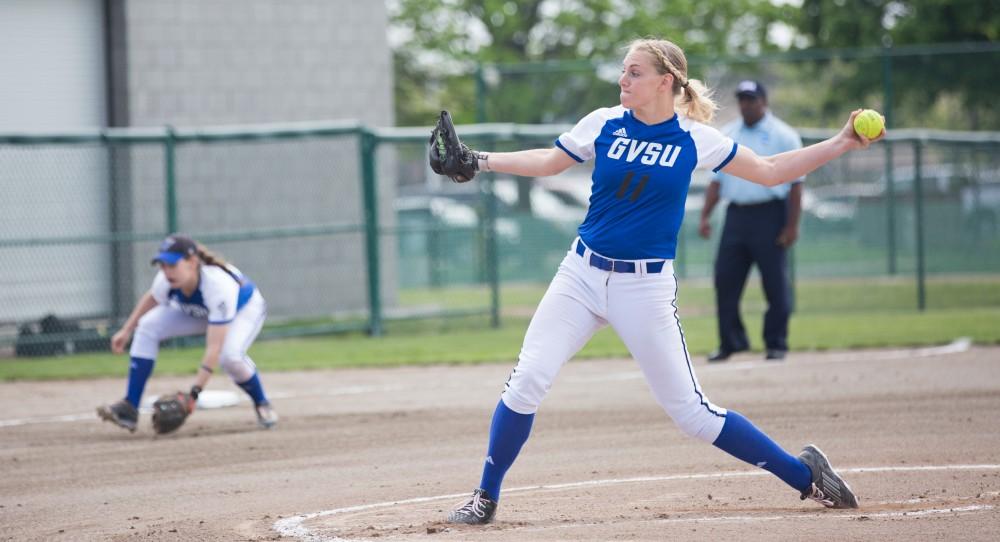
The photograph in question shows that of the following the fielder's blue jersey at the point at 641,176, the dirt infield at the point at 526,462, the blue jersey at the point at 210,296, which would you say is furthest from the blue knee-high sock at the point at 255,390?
the fielder's blue jersey at the point at 641,176

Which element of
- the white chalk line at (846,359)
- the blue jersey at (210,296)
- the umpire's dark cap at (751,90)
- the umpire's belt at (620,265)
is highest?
the umpire's dark cap at (751,90)

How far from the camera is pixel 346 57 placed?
17.7 m

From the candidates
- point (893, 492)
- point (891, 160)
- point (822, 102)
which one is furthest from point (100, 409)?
point (822, 102)

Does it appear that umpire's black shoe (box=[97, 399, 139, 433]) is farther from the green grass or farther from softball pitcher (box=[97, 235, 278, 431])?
the green grass

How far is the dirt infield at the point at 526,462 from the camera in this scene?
5.61 m

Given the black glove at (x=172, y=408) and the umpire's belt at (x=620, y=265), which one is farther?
the black glove at (x=172, y=408)

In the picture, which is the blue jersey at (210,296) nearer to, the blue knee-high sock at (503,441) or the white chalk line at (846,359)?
the white chalk line at (846,359)

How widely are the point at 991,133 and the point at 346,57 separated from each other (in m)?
10.3

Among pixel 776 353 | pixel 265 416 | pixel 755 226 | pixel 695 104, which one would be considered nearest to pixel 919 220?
pixel 776 353

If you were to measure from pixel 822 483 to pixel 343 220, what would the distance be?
1227cm

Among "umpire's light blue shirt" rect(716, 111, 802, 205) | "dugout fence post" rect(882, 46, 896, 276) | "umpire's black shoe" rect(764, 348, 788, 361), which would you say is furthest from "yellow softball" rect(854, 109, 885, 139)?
"dugout fence post" rect(882, 46, 896, 276)

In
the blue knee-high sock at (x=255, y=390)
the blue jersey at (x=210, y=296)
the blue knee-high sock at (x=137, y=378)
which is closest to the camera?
the blue jersey at (x=210, y=296)

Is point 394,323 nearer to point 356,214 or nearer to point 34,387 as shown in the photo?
point 356,214

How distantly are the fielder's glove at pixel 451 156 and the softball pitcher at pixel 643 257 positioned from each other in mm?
320
